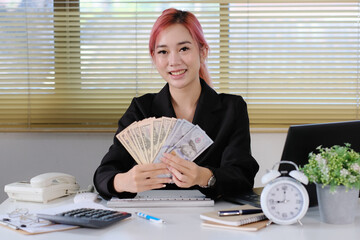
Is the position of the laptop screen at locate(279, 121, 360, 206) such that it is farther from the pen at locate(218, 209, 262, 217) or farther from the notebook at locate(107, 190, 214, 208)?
the notebook at locate(107, 190, 214, 208)

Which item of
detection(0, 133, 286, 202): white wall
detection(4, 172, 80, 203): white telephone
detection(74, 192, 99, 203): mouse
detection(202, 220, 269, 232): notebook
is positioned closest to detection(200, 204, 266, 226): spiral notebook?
detection(202, 220, 269, 232): notebook

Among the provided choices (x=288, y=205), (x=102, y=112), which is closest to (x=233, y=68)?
(x=102, y=112)

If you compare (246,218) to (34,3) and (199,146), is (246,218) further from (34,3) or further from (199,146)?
(34,3)

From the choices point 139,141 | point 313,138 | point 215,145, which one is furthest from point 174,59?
point 313,138

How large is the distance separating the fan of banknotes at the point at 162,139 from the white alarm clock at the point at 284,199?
38cm

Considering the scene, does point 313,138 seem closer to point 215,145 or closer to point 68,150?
point 215,145

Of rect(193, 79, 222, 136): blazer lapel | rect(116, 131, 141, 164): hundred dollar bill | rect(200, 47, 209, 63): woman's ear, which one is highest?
rect(200, 47, 209, 63): woman's ear

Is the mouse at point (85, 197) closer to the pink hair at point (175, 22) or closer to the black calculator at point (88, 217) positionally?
the black calculator at point (88, 217)

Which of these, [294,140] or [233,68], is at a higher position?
[233,68]

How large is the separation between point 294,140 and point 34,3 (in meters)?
2.14

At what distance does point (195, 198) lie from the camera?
179 centimetres

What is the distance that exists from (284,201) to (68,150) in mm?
1936

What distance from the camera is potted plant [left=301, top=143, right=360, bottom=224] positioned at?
4.80 feet

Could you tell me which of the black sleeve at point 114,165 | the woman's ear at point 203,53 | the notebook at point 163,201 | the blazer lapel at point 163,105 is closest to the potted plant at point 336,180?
the notebook at point 163,201
